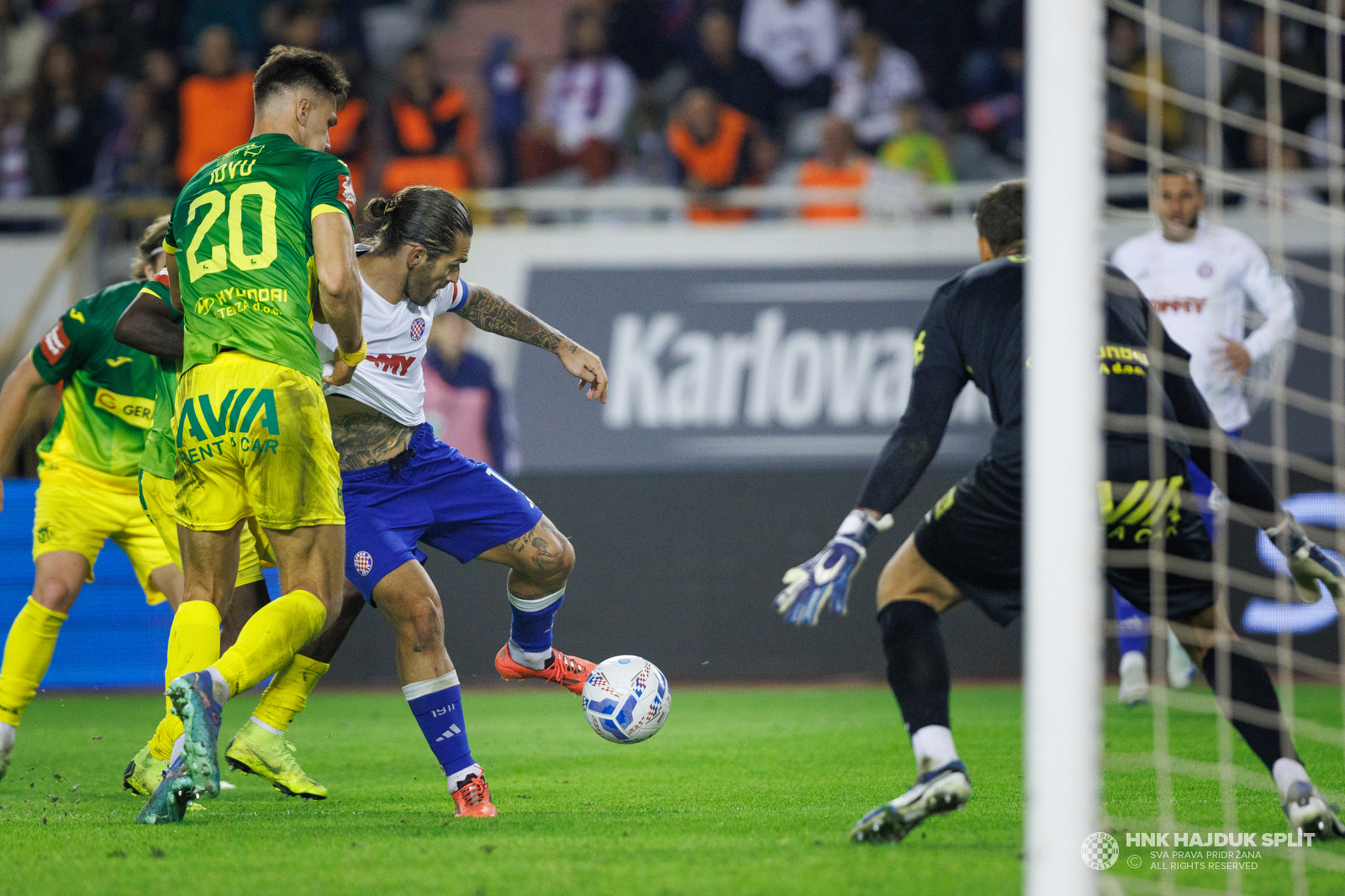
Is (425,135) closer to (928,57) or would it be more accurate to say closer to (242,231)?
(928,57)

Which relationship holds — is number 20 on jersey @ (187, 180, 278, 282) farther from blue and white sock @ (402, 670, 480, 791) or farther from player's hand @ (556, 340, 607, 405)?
blue and white sock @ (402, 670, 480, 791)

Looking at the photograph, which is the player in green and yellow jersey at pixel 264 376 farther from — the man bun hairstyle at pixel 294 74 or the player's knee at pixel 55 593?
the player's knee at pixel 55 593

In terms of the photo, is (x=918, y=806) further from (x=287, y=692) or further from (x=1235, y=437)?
(x=1235, y=437)

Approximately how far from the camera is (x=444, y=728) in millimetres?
4617

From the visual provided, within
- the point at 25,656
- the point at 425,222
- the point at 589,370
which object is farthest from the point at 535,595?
the point at 25,656

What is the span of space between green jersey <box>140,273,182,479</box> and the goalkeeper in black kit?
260 cm

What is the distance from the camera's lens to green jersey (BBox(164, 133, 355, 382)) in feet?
13.8

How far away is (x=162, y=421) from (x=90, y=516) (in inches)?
47.5

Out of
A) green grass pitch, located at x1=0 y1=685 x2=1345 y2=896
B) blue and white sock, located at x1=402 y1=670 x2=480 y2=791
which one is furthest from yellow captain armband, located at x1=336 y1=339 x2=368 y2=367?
green grass pitch, located at x1=0 y1=685 x2=1345 y2=896

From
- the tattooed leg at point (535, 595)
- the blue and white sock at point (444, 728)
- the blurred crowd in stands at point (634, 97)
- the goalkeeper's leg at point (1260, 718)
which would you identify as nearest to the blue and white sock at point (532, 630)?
the tattooed leg at point (535, 595)

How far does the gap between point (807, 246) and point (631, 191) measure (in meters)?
1.47

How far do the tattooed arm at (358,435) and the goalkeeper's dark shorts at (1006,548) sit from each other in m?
1.93

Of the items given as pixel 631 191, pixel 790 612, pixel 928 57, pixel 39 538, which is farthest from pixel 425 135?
pixel 790 612

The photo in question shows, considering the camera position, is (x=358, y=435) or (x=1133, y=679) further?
(x=1133, y=679)
